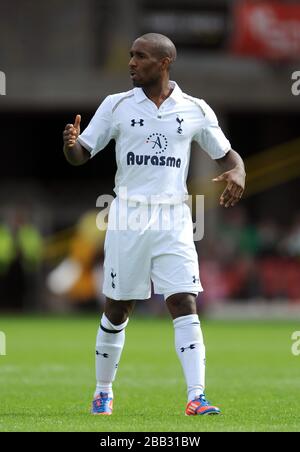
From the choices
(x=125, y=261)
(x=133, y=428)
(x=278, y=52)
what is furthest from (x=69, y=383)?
(x=278, y=52)

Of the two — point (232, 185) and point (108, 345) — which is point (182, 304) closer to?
point (108, 345)

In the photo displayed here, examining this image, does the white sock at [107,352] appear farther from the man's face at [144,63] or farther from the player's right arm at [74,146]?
the man's face at [144,63]

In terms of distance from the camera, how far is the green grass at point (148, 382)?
27.1 ft

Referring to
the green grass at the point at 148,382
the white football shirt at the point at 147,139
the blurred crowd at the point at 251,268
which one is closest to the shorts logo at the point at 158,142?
the white football shirt at the point at 147,139

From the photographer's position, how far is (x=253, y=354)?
51.7 feet

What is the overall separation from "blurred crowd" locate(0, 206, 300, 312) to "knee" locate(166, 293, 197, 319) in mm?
16420

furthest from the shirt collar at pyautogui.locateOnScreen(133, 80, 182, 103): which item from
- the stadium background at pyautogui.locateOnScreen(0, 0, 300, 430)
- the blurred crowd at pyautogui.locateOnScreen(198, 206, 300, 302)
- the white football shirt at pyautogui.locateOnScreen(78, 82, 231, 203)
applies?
the blurred crowd at pyautogui.locateOnScreen(198, 206, 300, 302)

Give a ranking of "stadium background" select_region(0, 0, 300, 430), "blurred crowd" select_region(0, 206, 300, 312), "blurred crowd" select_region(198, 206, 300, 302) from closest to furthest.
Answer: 1. "blurred crowd" select_region(0, 206, 300, 312)
2. "blurred crowd" select_region(198, 206, 300, 302)
3. "stadium background" select_region(0, 0, 300, 430)

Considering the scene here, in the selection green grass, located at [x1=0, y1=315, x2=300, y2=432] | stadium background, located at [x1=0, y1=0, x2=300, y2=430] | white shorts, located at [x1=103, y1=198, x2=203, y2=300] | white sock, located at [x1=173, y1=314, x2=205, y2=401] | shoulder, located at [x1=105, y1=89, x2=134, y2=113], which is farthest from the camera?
stadium background, located at [x1=0, y1=0, x2=300, y2=430]

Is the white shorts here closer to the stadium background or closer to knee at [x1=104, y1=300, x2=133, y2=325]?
knee at [x1=104, y1=300, x2=133, y2=325]

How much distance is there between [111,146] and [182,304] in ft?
77.8

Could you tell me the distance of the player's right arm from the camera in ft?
28.5

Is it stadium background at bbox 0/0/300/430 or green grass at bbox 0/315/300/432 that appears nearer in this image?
green grass at bbox 0/315/300/432

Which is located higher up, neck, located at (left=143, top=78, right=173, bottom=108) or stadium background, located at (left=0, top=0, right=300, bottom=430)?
stadium background, located at (left=0, top=0, right=300, bottom=430)
